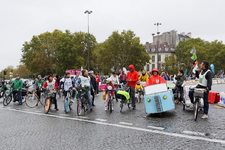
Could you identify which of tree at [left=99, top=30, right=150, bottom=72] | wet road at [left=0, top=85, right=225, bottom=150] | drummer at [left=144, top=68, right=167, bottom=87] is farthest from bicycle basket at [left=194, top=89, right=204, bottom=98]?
tree at [left=99, top=30, right=150, bottom=72]

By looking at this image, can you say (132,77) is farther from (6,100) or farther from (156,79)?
(6,100)

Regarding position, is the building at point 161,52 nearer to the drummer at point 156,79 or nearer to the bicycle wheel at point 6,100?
the bicycle wheel at point 6,100

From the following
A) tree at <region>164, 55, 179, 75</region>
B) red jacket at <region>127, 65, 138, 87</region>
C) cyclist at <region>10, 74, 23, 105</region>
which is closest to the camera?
red jacket at <region>127, 65, 138, 87</region>

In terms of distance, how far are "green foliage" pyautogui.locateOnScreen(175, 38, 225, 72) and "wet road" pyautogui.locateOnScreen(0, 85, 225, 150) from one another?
6452 centimetres

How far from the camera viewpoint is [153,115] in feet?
30.1

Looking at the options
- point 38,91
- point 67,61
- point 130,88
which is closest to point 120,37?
point 67,61

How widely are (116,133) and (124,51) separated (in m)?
53.6

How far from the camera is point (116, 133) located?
6.52 meters

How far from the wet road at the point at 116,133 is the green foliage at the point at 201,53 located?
212 ft

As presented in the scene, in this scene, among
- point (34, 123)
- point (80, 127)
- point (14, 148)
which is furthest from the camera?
point (34, 123)

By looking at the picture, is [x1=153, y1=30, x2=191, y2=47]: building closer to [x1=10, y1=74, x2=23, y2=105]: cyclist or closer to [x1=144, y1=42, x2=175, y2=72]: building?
[x1=144, y1=42, x2=175, y2=72]: building

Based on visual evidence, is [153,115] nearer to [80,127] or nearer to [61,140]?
[80,127]

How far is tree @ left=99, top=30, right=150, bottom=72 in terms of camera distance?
5781cm

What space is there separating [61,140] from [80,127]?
152 cm
